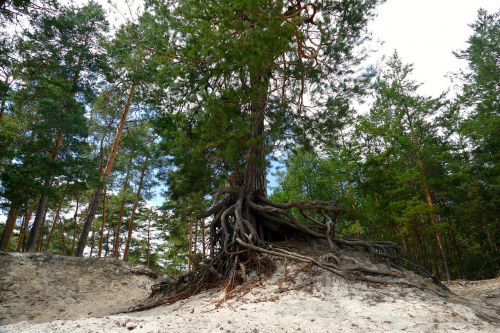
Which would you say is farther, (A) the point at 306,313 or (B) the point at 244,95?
(B) the point at 244,95

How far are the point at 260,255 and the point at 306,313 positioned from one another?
2009 mm

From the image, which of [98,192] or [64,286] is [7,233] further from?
[64,286]

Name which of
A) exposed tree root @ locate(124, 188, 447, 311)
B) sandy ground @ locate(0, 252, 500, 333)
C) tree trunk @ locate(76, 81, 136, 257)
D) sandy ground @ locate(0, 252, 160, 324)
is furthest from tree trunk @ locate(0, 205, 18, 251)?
sandy ground @ locate(0, 252, 500, 333)

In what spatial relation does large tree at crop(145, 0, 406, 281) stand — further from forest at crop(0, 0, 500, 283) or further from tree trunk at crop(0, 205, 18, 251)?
tree trunk at crop(0, 205, 18, 251)

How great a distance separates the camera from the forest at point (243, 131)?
17.5 ft

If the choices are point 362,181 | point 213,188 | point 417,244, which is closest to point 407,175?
point 362,181

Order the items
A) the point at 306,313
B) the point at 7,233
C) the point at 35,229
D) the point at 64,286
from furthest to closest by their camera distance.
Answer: the point at 7,233
the point at 35,229
the point at 64,286
the point at 306,313

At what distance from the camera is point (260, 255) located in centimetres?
549

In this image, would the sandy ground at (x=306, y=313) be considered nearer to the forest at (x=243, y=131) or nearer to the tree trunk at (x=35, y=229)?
the forest at (x=243, y=131)

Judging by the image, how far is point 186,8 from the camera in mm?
5434

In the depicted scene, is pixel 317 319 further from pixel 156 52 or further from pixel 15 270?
pixel 15 270

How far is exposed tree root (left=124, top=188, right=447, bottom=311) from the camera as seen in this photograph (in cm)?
488

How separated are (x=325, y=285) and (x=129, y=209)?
822 inches

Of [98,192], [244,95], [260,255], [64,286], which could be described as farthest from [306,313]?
[98,192]
